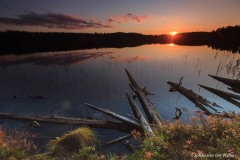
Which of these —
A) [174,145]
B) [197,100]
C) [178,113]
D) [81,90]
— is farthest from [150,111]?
[81,90]

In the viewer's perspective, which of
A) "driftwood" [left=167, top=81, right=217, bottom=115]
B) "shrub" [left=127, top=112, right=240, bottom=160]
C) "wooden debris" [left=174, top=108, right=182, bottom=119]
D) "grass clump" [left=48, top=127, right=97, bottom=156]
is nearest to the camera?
"shrub" [left=127, top=112, right=240, bottom=160]

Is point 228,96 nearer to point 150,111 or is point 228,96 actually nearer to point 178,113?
point 178,113

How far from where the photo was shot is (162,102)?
15.6 m

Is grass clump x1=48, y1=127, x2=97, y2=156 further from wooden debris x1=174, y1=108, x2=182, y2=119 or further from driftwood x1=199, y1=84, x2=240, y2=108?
driftwood x1=199, y1=84, x2=240, y2=108

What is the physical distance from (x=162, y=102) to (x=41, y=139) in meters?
8.36

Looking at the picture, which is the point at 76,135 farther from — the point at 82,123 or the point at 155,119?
the point at 155,119

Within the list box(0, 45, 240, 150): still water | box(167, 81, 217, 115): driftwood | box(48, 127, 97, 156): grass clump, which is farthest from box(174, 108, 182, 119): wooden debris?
box(48, 127, 97, 156): grass clump

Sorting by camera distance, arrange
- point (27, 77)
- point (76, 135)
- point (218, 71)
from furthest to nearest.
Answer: point (218, 71)
point (27, 77)
point (76, 135)

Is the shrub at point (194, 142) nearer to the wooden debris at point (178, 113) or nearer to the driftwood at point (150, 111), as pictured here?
the driftwood at point (150, 111)

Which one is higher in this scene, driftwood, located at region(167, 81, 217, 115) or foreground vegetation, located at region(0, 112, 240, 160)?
foreground vegetation, located at region(0, 112, 240, 160)

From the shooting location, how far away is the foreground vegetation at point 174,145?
6.09 meters

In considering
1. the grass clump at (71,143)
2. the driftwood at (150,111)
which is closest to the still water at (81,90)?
the driftwood at (150,111)

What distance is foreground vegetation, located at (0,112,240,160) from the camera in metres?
6.09

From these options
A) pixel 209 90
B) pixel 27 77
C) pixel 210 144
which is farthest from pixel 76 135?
pixel 27 77
